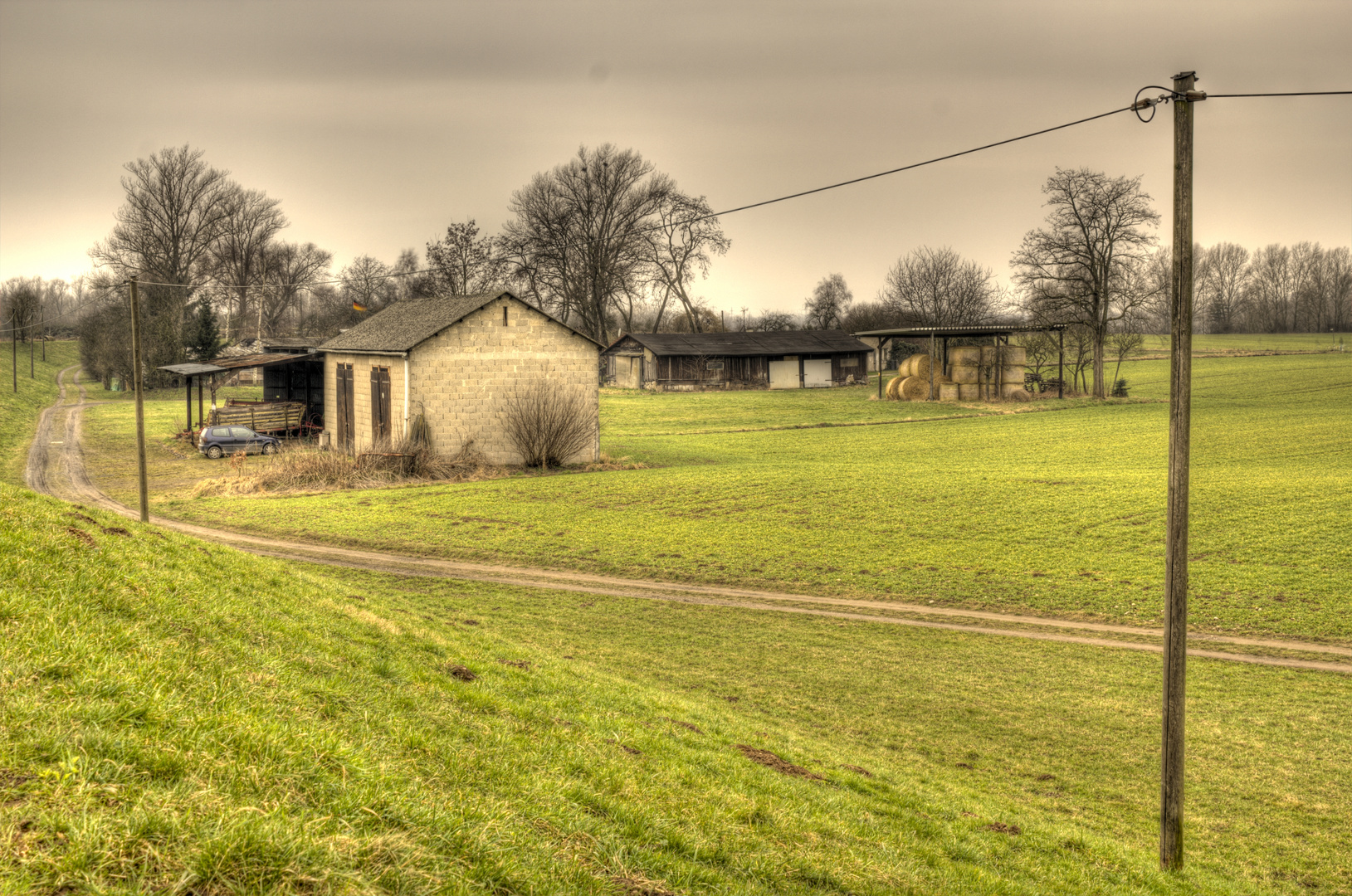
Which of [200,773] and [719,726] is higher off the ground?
[200,773]

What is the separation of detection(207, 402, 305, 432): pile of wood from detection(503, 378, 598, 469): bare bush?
14279 mm

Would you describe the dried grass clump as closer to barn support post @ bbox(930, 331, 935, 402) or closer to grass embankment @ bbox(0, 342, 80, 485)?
grass embankment @ bbox(0, 342, 80, 485)

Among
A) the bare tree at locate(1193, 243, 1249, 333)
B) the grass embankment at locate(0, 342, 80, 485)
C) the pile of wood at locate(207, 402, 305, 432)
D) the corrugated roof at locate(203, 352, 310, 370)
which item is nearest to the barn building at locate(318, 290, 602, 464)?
the corrugated roof at locate(203, 352, 310, 370)

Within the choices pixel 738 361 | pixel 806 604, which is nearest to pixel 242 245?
pixel 738 361

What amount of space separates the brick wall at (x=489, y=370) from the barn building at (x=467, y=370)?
3 cm

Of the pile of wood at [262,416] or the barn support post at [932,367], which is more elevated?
the barn support post at [932,367]

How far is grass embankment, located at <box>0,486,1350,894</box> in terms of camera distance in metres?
4.55

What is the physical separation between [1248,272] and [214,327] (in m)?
140

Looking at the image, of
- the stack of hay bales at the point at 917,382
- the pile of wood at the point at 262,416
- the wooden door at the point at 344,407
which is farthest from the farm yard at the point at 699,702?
the stack of hay bales at the point at 917,382

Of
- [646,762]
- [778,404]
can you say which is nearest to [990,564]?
[646,762]

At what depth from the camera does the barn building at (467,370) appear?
3453 centimetres

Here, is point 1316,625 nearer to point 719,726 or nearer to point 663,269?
point 719,726

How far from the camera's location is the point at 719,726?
10375mm

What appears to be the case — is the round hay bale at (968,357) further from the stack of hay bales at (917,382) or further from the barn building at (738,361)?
the barn building at (738,361)
